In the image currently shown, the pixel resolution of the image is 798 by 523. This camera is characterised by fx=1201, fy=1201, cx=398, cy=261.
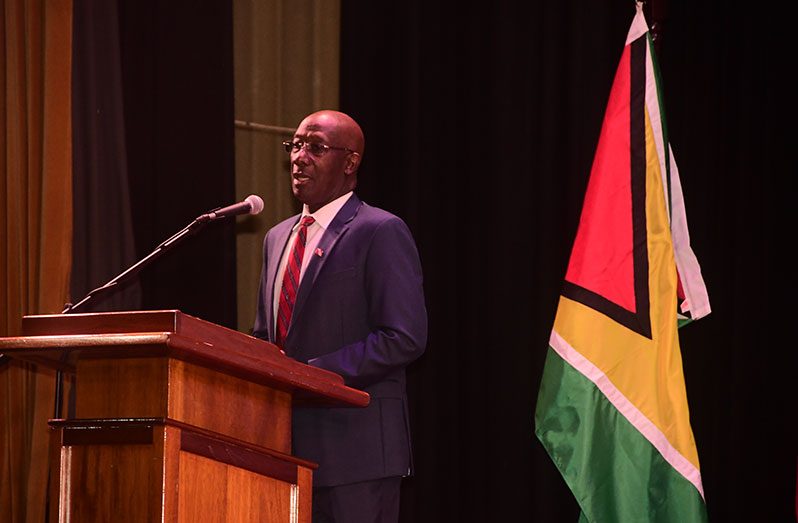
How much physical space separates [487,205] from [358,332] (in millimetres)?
1993

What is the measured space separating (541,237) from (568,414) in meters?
1.10

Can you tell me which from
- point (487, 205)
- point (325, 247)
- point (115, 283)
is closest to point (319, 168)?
point (325, 247)

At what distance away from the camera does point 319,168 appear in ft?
10.6

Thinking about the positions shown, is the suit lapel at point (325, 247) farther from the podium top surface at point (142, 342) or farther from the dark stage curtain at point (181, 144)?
the dark stage curtain at point (181, 144)

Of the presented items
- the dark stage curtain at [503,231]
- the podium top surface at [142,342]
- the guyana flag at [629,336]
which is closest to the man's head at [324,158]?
the podium top surface at [142,342]

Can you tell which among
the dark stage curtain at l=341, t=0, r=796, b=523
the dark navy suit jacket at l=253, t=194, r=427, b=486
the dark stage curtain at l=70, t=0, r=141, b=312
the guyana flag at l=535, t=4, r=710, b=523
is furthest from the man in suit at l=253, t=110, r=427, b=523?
the dark stage curtain at l=341, t=0, r=796, b=523

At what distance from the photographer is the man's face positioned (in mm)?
3215

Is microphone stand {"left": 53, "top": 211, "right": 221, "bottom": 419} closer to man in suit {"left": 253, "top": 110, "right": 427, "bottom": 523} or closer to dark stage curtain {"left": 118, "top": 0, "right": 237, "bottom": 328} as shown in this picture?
man in suit {"left": 253, "top": 110, "right": 427, "bottom": 523}

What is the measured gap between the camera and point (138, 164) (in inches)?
158

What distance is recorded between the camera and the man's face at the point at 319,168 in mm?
3215

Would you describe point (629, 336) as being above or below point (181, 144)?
below

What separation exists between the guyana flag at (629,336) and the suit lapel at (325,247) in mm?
1222

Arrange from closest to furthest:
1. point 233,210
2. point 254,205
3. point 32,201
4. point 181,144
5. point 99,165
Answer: point 233,210 → point 254,205 → point 32,201 → point 99,165 → point 181,144

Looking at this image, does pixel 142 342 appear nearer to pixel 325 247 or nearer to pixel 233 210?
pixel 233 210
